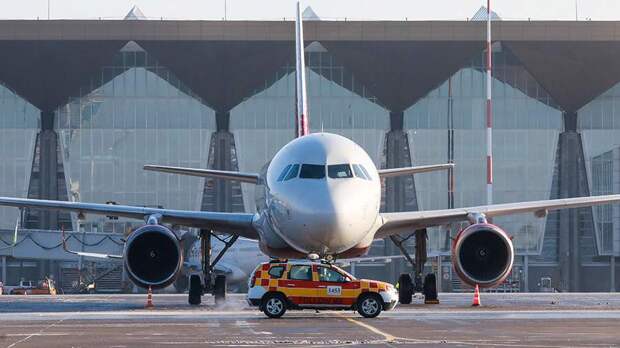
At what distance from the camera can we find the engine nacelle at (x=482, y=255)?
123ft

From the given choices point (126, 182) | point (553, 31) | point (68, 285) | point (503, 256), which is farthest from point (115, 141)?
point (503, 256)

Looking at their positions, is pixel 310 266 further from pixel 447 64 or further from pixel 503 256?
pixel 447 64

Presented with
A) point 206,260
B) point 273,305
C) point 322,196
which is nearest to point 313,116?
point 206,260

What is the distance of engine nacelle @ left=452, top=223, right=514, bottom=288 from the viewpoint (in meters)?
37.5

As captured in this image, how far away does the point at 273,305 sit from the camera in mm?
33500

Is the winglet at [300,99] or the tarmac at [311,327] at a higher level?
the winglet at [300,99]

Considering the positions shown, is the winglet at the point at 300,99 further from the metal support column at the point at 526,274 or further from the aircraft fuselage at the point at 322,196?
the metal support column at the point at 526,274

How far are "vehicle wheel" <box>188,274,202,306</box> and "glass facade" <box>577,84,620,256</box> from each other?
51583 mm

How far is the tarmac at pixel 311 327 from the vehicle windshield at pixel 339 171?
334cm

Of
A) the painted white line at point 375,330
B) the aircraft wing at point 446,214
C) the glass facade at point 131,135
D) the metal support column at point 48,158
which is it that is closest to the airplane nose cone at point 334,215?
the painted white line at point 375,330

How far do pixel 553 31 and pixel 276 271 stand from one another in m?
56.3

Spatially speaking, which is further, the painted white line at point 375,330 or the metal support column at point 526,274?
the metal support column at point 526,274

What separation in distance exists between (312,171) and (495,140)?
58283mm

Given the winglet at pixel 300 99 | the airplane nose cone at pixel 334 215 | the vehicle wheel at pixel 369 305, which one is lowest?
the vehicle wheel at pixel 369 305
